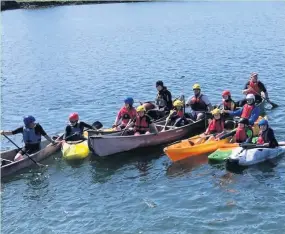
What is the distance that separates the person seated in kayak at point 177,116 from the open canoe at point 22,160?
4.88m

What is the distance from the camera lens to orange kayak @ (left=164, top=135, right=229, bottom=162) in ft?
55.5

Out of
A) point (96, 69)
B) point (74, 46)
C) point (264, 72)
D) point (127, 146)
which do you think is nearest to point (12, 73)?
point (96, 69)

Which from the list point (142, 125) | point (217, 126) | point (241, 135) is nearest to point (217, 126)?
point (217, 126)

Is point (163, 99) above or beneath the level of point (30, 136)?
above

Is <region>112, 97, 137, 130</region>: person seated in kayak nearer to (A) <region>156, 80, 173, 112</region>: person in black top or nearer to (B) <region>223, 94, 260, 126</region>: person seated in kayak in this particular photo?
(A) <region>156, 80, 173, 112</region>: person in black top

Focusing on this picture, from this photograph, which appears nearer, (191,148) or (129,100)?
(191,148)

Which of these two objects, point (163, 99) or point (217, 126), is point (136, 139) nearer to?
point (217, 126)

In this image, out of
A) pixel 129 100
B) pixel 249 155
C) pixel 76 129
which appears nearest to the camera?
pixel 249 155

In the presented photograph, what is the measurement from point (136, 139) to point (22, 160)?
4.37 metres

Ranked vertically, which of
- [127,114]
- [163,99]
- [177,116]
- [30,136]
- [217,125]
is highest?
[163,99]

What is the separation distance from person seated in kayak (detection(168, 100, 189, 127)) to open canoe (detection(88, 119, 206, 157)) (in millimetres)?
383

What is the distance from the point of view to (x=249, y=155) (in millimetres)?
16094

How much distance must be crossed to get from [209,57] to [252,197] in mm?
27633

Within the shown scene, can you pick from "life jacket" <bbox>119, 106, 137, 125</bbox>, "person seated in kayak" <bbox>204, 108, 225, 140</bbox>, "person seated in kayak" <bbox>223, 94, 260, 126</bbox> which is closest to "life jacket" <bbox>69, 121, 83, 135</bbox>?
"life jacket" <bbox>119, 106, 137, 125</bbox>
